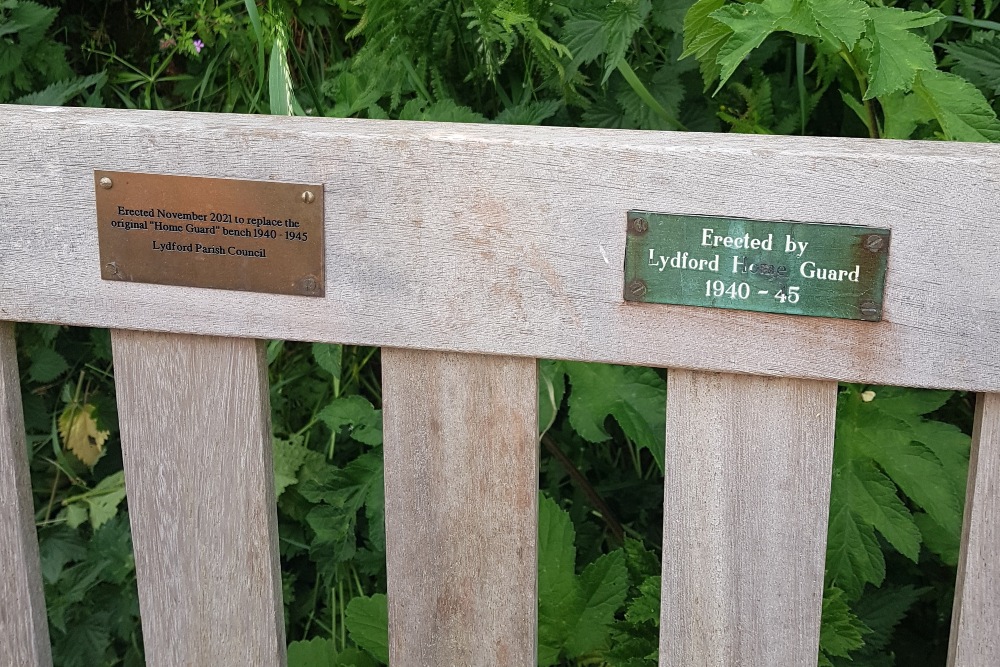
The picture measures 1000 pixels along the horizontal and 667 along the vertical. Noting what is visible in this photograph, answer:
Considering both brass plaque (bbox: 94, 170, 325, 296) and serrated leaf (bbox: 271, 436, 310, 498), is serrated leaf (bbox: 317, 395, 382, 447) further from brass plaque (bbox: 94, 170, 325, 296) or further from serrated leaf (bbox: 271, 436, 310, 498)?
brass plaque (bbox: 94, 170, 325, 296)

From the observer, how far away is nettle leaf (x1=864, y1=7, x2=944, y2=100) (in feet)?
3.37

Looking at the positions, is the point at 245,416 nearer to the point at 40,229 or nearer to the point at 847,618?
the point at 40,229

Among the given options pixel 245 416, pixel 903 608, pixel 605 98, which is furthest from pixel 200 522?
pixel 903 608

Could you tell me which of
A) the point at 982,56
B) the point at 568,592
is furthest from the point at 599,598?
the point at 982,56

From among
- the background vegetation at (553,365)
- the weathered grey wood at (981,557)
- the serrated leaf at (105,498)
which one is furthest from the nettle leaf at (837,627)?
the serrated leaf at (105,498)

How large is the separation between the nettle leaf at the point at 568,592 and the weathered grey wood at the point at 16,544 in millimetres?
613

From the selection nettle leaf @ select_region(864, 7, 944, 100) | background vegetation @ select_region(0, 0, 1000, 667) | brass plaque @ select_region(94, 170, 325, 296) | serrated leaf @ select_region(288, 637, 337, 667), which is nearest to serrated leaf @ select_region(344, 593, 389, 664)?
background vegetation @ select_region(0, 0, 1000, 667)

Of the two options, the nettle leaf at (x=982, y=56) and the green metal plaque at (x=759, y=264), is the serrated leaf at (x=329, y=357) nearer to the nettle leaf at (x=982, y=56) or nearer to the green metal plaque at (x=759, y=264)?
the green metal plaque at (x=759, y=264)

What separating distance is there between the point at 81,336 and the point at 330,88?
717mm

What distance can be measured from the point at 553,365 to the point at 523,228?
0.46m

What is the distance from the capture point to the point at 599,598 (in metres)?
1.44

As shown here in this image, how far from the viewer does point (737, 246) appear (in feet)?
3.21

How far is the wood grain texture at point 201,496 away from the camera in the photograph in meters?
1.18

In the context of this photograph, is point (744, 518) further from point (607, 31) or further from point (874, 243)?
point (607, 31)
